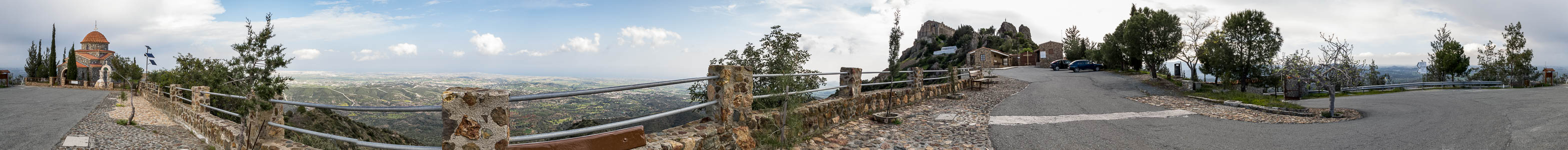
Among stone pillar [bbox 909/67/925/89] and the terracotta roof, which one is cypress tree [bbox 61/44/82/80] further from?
stone pillar [bbox 909/67/925/89]

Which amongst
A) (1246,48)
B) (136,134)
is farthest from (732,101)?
(1246,48)

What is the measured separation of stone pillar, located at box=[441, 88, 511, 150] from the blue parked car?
106ft

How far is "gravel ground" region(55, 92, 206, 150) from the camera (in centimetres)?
974

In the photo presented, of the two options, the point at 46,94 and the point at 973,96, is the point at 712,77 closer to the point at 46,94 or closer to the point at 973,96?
the point at 973,96

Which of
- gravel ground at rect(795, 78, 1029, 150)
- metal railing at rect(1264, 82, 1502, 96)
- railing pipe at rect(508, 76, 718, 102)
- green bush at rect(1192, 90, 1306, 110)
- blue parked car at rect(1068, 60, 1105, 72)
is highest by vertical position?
blue parked car at rect(1068, 60, 1105, 72)

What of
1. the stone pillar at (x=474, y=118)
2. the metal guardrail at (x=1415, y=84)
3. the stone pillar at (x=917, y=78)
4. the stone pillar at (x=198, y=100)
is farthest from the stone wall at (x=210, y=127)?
the metal guardrail at (x=1415, y=84)

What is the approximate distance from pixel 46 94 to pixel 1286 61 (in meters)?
43.0

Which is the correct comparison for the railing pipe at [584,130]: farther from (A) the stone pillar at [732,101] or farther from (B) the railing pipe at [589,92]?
(A) the stone pillar at [732,101]

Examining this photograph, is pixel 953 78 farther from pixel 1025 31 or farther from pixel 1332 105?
→ pixel 1025 31

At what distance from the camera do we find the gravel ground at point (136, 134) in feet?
31.9

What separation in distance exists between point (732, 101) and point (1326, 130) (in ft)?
27.7

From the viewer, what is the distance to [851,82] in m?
10.4

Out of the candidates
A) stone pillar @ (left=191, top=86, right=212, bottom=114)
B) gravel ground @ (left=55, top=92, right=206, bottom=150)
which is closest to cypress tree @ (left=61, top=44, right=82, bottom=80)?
gravel ground @ (left=55, top=92, right=206, bottom=150)

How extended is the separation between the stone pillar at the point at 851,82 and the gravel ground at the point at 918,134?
0.48 m
